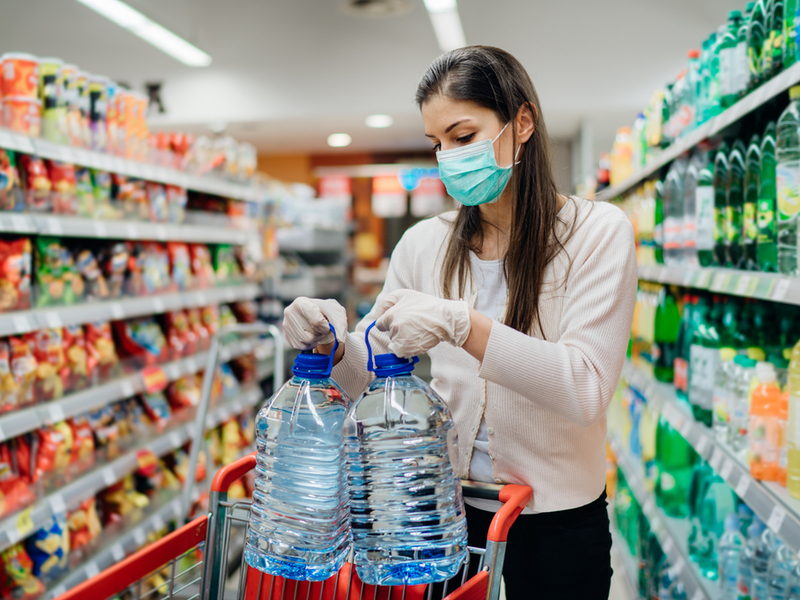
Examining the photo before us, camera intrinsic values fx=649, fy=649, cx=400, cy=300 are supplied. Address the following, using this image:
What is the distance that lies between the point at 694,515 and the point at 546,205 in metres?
1.74

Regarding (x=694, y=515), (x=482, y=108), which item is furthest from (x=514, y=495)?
(x=694, y=515)

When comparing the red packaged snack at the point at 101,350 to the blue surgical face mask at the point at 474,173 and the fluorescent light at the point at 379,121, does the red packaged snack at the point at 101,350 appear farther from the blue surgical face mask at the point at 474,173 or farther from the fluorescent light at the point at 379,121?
the fluorescent light at the point at 379,121

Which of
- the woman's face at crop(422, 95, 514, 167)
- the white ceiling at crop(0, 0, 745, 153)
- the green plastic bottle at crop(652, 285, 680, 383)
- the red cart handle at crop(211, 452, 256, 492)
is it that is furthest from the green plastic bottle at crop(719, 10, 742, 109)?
the white ceiling at crop(0, 0, 745, 153)

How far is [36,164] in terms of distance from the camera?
8.01ft

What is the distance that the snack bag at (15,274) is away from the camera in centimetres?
228

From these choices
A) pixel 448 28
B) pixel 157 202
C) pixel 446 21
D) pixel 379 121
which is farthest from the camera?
pixel 379 121

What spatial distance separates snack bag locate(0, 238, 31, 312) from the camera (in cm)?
228

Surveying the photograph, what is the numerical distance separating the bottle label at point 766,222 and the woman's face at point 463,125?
755mm

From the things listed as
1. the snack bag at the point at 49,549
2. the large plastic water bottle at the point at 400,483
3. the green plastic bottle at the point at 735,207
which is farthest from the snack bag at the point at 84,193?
the green plastic bottle at the point at 735,207

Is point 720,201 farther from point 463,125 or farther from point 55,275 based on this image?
point 55,275

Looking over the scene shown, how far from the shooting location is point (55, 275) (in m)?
2.59

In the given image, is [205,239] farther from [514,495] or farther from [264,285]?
[514,495]

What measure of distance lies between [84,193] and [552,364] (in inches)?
93.5

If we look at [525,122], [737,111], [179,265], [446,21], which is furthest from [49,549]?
[446,21]
